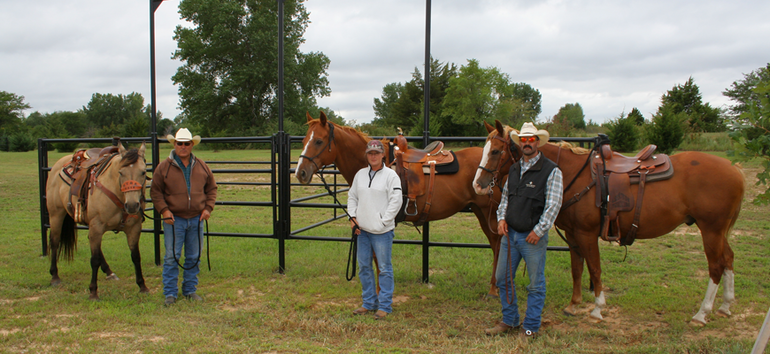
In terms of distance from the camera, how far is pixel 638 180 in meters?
3.90

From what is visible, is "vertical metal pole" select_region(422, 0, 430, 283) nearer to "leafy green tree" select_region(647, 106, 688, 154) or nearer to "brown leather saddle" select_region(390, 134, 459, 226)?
"brown leather saddle" select_region(390, 134, 459, 226)

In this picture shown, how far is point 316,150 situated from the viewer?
4309mm

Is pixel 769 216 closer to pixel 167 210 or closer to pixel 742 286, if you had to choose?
pixel 742 286

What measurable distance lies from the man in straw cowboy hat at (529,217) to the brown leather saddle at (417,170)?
995 mm

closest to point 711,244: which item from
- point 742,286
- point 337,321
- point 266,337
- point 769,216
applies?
point 742,286

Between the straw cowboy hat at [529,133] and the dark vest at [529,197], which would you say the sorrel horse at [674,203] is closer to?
the straw cowboy hat at [529,133]

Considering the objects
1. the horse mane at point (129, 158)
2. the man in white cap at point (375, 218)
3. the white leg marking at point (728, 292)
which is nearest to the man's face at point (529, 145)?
the man in white cap at point (375, 218)

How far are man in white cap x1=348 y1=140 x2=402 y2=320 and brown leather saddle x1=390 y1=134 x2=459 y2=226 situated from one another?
0.42 metres

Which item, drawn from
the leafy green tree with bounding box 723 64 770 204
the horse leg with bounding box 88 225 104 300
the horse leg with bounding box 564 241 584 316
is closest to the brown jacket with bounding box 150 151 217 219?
the horse leg with bounding box 88 225 104 300

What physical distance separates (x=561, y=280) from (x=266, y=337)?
3.39 m

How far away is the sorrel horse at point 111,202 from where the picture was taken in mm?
4344

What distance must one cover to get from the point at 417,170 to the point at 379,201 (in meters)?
0.73

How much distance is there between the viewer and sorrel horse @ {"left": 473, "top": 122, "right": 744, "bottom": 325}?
3773 millimetres

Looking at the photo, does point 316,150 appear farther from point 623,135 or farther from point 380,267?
point 623,135
